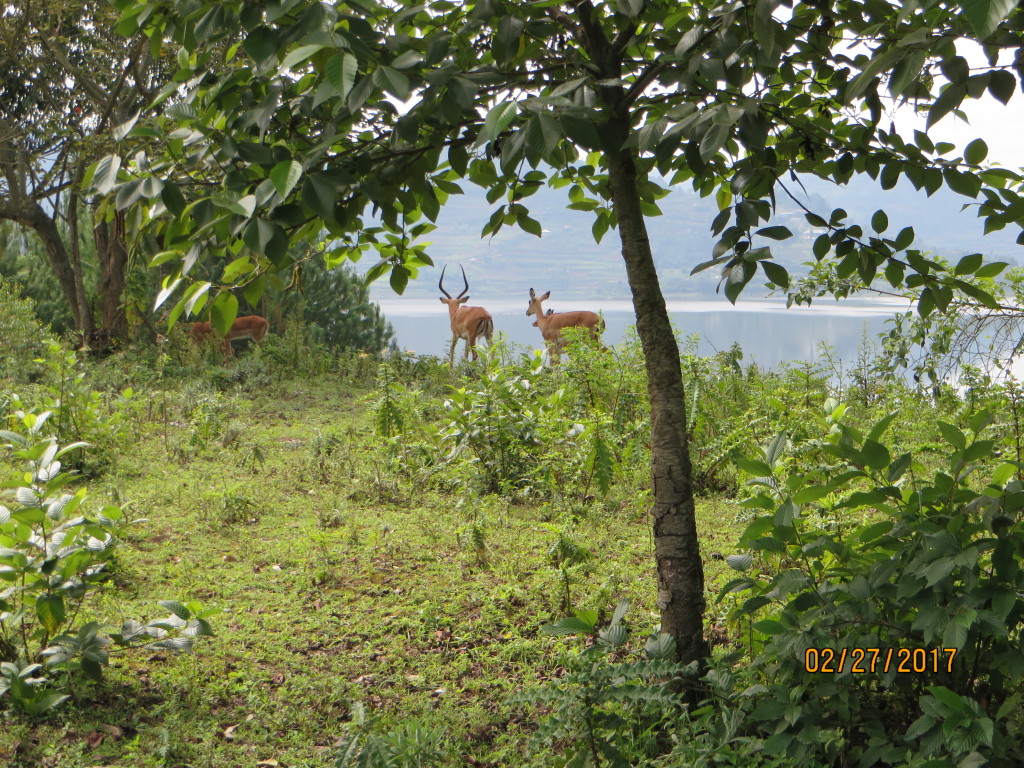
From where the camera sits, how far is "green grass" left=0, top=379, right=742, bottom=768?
280 centimetres

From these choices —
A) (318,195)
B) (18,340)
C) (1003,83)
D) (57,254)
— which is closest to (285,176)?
(318,195)

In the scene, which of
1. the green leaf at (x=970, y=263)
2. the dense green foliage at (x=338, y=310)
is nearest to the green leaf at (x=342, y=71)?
the green leaf at (x=970, y=263)

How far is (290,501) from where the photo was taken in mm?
5648

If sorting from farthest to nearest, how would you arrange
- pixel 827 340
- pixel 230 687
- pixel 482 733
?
pixel 827 340 → pixel 230 687 → pixel 482 733

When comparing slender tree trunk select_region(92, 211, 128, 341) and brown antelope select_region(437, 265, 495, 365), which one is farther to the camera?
brown antelope select_region(437, 265, 495, 365)

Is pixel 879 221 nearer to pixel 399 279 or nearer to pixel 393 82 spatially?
pixel 399 279

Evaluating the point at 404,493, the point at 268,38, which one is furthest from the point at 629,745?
the point at 404,493

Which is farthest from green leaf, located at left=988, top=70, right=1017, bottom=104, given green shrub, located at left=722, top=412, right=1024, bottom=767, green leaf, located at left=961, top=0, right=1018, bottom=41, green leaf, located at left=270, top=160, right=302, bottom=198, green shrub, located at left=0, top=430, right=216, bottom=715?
green shrub, located at left=0, top=430, right=216, bottom=715

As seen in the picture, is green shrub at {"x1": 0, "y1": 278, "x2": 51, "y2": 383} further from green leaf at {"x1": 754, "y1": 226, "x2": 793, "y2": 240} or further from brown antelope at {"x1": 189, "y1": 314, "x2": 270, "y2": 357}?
green leaf at {"x1": 754, "y1": 226, "x2": 793, "y2": 240}

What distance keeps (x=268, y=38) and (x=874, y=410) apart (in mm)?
5973

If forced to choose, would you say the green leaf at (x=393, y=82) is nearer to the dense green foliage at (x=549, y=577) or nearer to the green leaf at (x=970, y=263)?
the dense green foliage at (x=549, y=577)

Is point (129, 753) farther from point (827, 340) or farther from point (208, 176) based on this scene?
point (827, 340)
